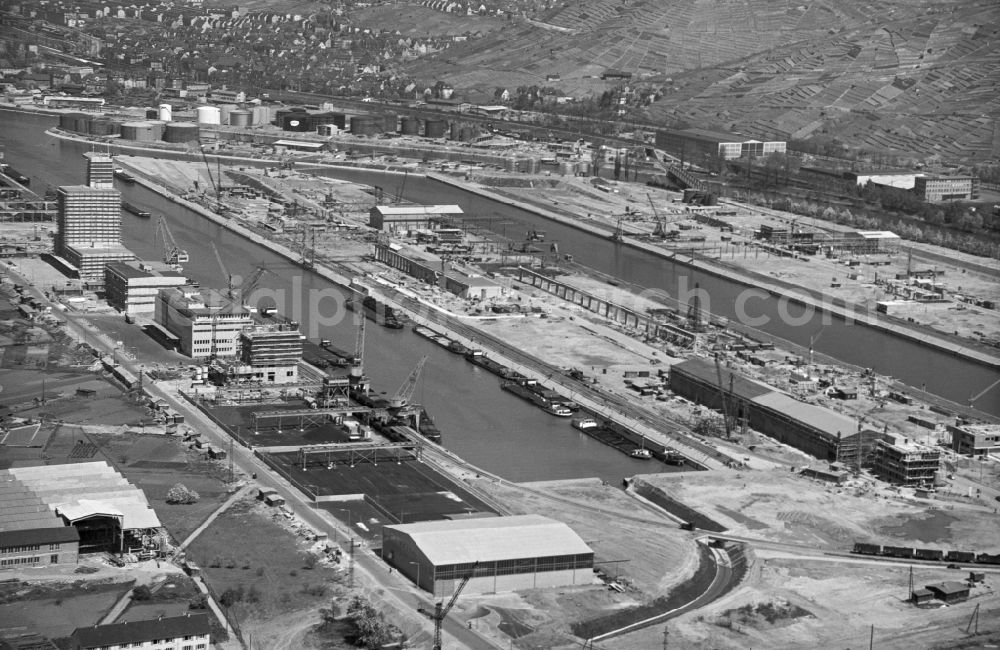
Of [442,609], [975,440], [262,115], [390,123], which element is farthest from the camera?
[390,123]

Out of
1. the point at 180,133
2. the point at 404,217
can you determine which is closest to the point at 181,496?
the point at 404,217

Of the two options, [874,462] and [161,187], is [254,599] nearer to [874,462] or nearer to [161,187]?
[874,462]

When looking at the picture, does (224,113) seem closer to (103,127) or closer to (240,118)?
(240,118)

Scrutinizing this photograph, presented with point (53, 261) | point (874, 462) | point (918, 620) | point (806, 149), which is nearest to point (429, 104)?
point (806, 149)

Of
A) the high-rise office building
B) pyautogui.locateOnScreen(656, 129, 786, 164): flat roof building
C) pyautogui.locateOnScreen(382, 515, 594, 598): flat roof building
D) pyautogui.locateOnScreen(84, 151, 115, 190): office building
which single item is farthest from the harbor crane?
pyautogui.locateOnScreen(382, 515, 594, 598): flat roof building

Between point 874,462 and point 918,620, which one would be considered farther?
point 874,462

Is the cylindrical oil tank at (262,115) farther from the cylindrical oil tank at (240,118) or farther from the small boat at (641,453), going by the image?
the small boat at (641,453)
